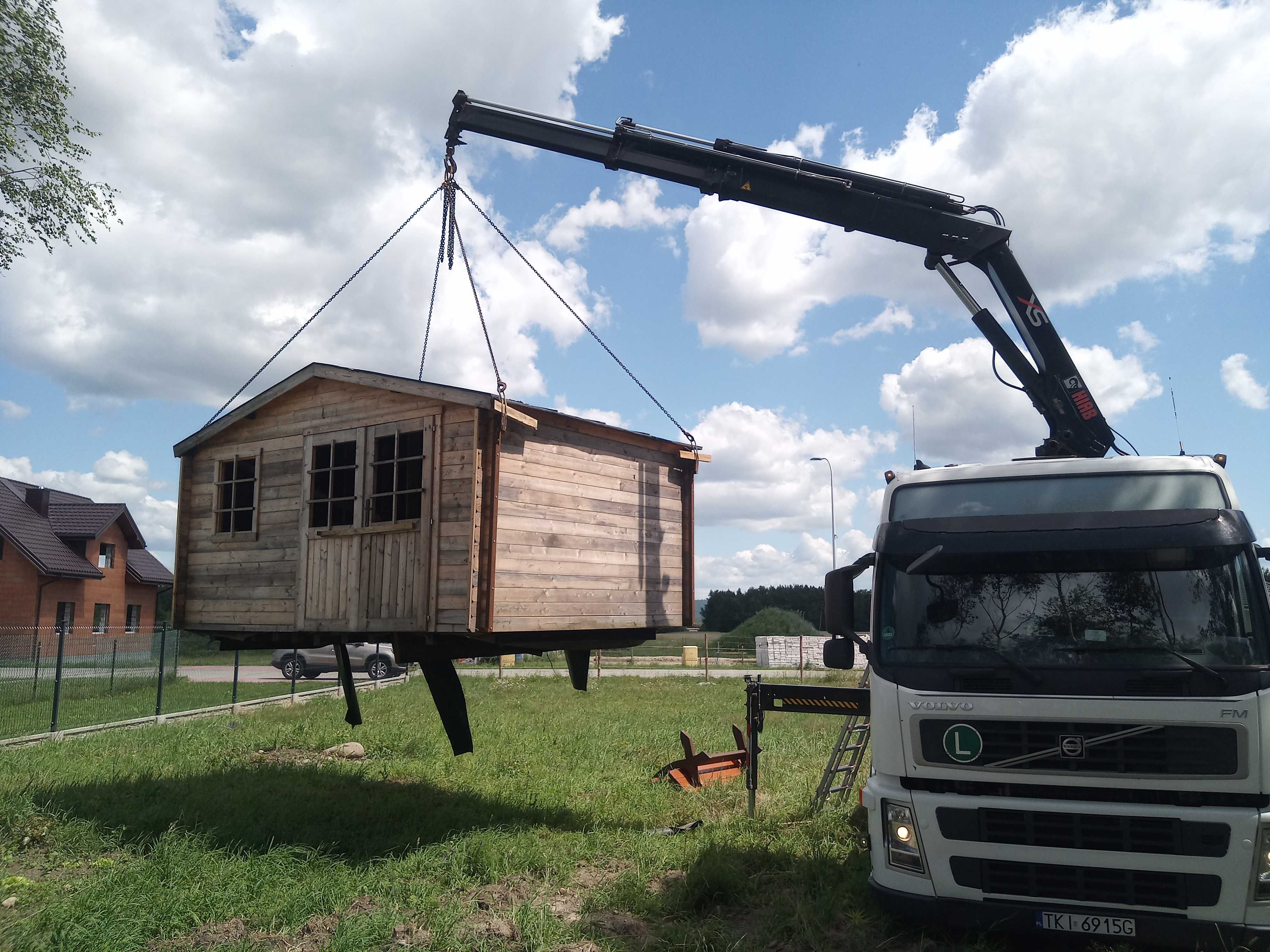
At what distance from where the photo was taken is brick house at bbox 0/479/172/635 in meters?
32.9

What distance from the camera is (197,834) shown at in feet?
24.8

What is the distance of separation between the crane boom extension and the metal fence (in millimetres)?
8199

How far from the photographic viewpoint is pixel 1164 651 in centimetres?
471

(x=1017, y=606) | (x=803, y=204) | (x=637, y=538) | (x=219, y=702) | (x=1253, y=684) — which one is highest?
(x=803, y=204)

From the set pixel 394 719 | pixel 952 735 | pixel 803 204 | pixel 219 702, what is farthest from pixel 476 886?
pixel 219 702

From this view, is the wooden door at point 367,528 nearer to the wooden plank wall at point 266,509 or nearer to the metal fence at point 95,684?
the wooden plank wall at point 266,509

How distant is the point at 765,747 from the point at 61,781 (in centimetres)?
892

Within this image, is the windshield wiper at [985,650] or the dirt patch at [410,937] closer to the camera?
the windshield wiper at [985,650]

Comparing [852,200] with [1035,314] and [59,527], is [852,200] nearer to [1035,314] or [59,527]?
[1035,314]

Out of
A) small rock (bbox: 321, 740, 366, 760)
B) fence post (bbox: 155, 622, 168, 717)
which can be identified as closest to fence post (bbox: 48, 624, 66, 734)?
fence post (bbox: 155, 622, 168, 717)

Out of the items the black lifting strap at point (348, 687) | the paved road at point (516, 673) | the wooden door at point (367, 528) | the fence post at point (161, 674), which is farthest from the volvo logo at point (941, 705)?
the paved road at point (516, 673)

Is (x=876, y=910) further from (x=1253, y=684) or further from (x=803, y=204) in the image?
(x=803, y=204)

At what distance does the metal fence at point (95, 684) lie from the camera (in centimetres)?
1355

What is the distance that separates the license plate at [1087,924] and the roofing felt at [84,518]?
40.8m
